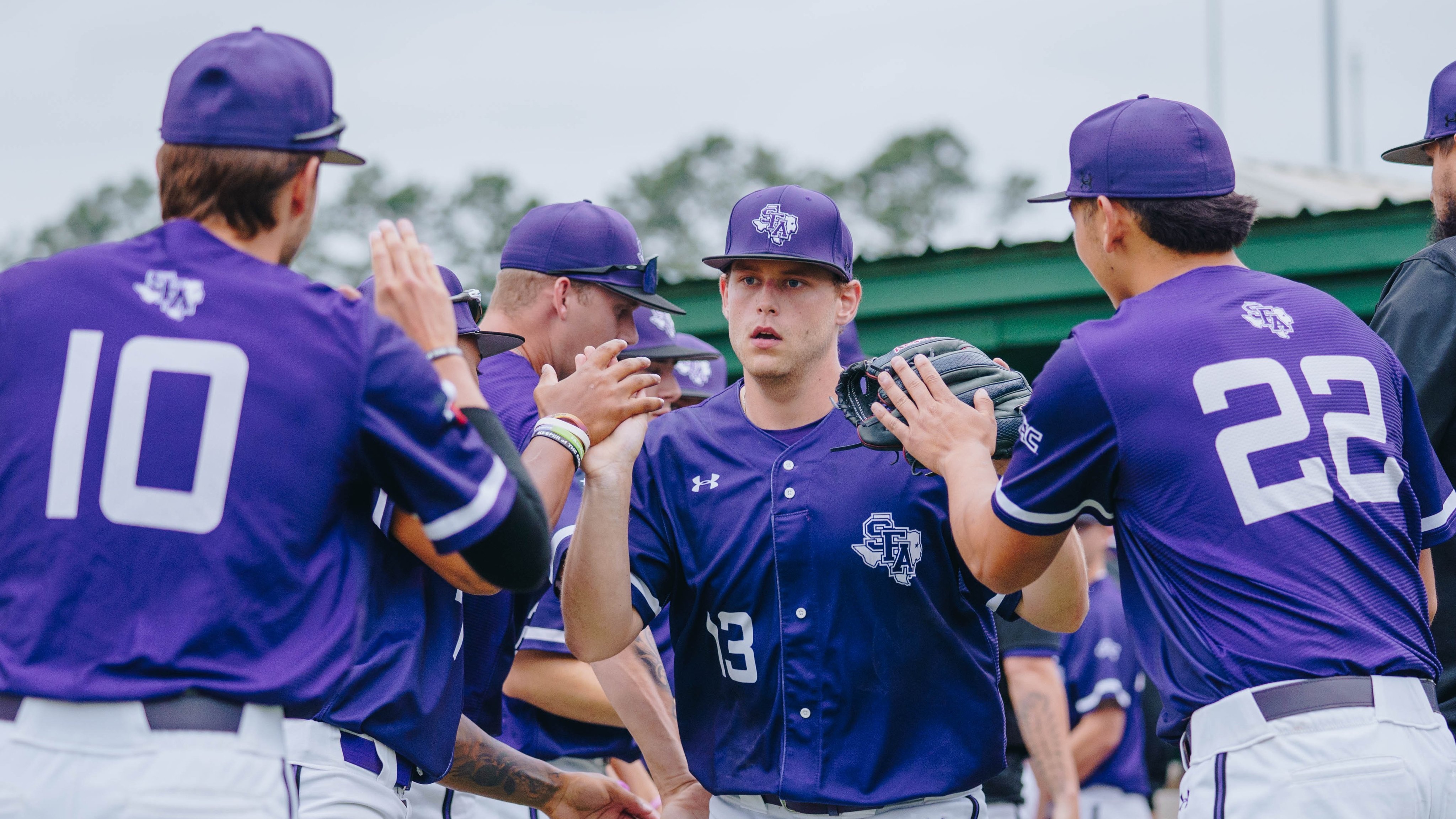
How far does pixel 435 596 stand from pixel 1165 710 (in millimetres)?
1688

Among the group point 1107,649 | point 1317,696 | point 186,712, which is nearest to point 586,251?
point 186,712

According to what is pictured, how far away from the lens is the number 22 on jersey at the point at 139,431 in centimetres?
223

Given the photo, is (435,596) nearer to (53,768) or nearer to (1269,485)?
(53,768)

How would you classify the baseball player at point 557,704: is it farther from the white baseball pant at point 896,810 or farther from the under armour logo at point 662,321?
the under armour logo at point 662,321

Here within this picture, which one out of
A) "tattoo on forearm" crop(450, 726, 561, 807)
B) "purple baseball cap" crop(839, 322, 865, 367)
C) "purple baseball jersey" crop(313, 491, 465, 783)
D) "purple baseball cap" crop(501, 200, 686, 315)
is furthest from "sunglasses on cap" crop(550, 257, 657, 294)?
"purple baseball jersey" crop(313, 491, 465, 783)

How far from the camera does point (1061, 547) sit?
10.9 ft

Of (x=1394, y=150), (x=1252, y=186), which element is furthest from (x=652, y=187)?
(x=1394, y=150)

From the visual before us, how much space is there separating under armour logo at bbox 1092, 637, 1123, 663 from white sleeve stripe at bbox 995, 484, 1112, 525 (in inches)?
180

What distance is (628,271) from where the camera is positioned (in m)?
4.89

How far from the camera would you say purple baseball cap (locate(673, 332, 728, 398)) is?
6504mm

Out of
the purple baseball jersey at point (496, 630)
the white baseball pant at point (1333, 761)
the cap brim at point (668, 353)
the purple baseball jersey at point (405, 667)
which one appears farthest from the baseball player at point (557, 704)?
the white baseball pant at point (1333, 761)

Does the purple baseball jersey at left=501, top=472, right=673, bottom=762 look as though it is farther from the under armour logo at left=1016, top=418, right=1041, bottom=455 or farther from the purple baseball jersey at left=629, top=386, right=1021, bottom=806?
the under armour logo at left=1016, top=418, right=1041, bottom=455

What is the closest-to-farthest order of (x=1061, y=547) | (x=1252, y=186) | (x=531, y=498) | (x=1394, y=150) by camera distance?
1. (x=531, y=498)
2. (x=1061, y=547)
3. (x=1394, y=150)
4. (x=1252, y=186)

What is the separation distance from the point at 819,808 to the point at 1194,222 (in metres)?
1.79
